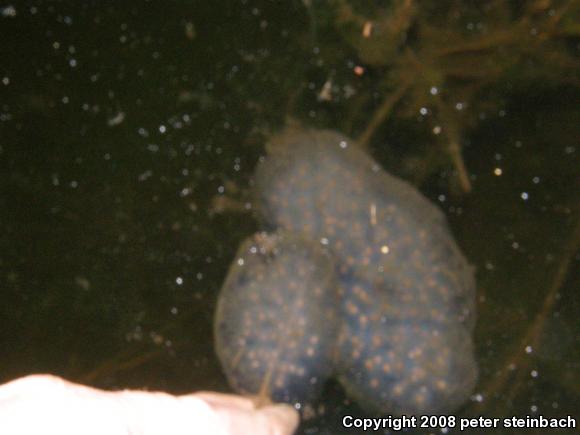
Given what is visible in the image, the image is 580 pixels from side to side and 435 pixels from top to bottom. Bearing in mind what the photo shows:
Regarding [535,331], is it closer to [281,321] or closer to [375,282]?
[375,282]

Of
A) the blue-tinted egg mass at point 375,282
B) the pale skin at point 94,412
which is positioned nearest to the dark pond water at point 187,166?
the blue-tinted egg mass at point 375,282

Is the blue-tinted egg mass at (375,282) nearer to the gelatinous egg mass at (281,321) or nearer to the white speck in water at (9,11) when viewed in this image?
the gelatinous egg mass at (281,321)

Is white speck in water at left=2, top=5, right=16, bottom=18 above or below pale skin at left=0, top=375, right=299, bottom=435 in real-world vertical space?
above

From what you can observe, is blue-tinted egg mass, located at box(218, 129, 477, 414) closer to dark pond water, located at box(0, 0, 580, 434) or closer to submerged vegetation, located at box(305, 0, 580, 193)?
dark pond water, located at box(0, 0, 580, 434)

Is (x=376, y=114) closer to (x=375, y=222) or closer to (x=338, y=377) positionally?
(x=375, y=222)

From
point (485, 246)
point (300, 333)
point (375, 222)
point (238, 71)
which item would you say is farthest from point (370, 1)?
point (300, 333)

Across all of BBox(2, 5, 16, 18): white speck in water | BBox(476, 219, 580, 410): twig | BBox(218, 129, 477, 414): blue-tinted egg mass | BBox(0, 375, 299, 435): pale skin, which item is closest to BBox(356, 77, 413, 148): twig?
BBox(218, 129, 477, 414): blue-tinted egg mass

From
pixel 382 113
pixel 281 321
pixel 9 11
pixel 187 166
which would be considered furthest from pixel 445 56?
pixel 9 11
